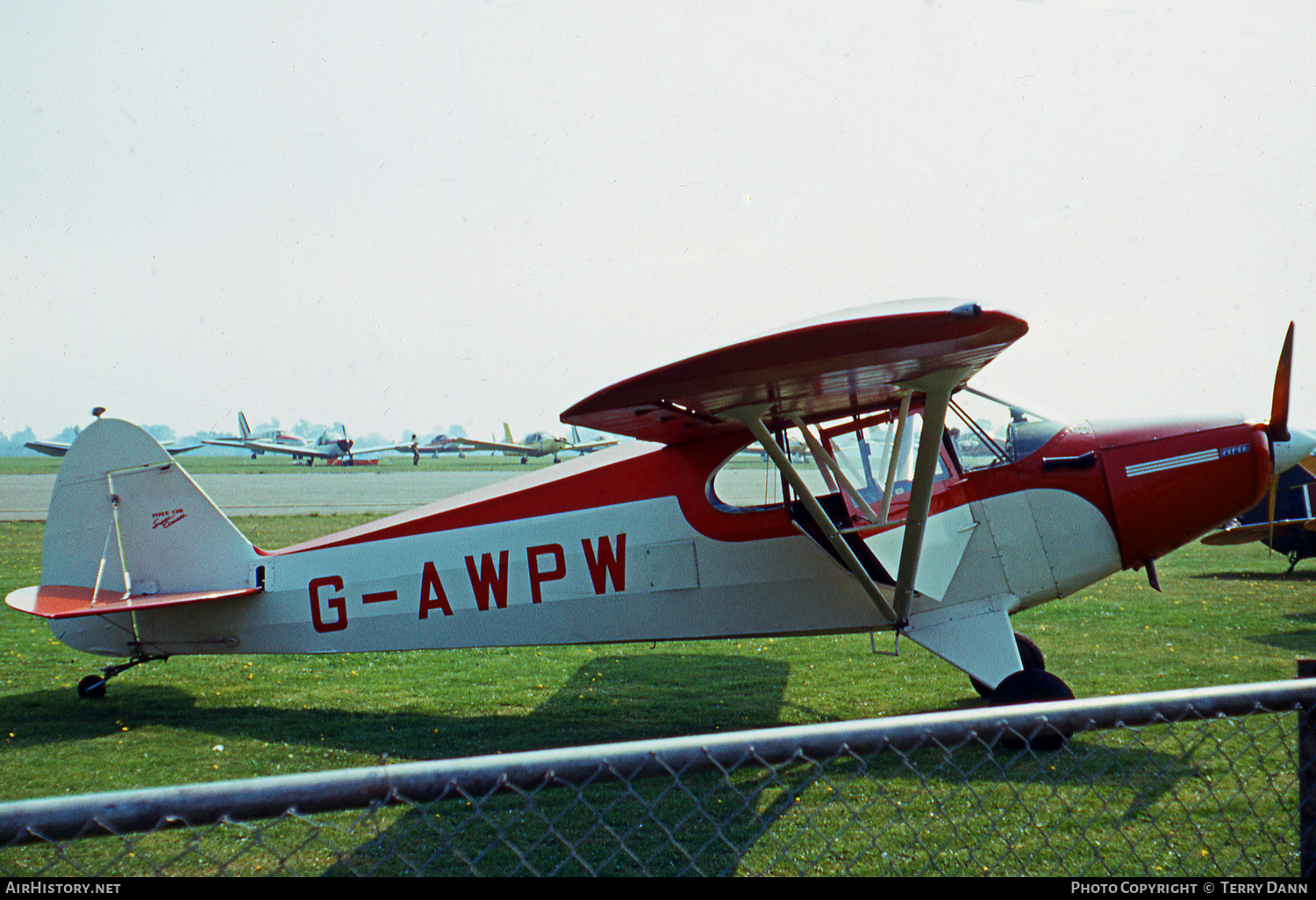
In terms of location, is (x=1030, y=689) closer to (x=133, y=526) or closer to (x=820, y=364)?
(x=820, y=364)

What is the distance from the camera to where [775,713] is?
5.89 meters

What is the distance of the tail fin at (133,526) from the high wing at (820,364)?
3435 millimetres

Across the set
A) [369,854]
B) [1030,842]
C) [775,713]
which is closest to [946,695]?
[775,713]

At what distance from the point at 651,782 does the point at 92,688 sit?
4626 millimetres

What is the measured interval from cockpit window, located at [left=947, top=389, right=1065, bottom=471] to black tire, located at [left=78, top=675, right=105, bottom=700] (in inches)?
259

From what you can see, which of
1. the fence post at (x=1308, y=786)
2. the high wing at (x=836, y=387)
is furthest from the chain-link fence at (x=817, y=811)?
the high wing at (x=836, y=387)

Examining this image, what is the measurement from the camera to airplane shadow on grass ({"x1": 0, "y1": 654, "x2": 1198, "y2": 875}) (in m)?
3.54

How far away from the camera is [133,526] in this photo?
21.0 ft

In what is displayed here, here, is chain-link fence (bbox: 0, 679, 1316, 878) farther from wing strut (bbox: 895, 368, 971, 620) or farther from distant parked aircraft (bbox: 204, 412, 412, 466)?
distant parked aircraft (bbox: 204, 412, 412, 466)

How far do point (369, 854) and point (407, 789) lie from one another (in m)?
2.79

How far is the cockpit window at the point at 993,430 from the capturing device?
5.61 m

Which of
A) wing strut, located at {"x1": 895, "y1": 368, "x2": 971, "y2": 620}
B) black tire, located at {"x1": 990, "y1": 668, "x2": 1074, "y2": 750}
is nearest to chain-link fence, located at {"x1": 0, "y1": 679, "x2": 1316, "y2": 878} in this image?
black tire, located at {"x1": 990, "y1": 668, "x2": 1074, "y2": 750}

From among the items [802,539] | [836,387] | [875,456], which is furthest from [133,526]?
[875,456]
